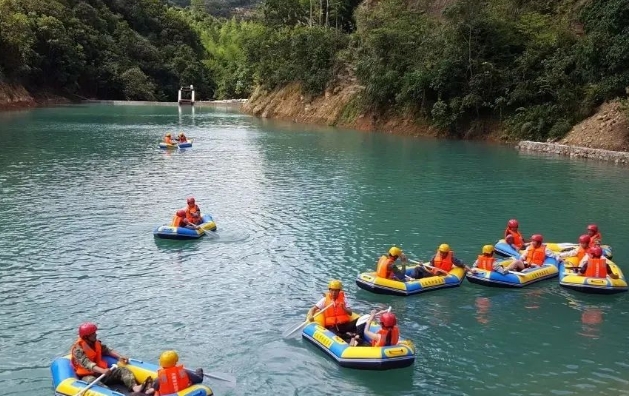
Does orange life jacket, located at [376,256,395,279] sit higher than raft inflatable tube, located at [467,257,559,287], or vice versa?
orange life jacket, located at [376,256,395,279]

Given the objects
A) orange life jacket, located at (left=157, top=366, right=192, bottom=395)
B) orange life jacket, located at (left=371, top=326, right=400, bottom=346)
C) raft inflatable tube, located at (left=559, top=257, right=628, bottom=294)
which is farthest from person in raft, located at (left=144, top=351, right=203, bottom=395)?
raft inflatable tube, located at (left=559, top=257, right=628, bottom=294)

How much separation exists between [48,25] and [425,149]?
7361 centimetres

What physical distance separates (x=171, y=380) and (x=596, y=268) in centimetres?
1216

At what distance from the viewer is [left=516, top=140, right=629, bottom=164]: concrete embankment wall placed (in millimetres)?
38688

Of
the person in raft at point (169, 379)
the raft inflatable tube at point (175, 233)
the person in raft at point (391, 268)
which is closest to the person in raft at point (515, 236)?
the person in raft at point (391, 268)

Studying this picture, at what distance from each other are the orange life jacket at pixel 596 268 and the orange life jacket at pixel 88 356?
1284 cm

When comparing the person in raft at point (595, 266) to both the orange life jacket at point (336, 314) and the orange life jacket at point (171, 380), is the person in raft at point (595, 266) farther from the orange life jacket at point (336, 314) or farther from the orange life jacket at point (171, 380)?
the orange life jacket at point (171, 380)

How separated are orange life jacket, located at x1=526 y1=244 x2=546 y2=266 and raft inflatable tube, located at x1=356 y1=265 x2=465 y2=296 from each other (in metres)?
2.78

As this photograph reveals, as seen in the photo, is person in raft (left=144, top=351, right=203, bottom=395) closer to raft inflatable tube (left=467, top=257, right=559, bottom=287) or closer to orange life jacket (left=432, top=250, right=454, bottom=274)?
orange life jacket (left=432, top=250, right=454, bottom=274)

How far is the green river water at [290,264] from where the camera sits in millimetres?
13062

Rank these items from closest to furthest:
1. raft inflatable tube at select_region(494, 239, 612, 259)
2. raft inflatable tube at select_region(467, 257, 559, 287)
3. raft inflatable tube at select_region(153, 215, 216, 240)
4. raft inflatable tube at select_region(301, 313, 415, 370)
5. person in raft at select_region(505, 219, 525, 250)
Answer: raft inflatable tube at select_region(301, 313, 415, 370) → raft inflatable tube at select_region(467, 257, 559, 287) → raft inflatable tube at select_region(494, 239, 612, 259) → person in raft at select_region(505, 219, 525, 250) → raft inflatable tube at select_region(153, 215, 216, 240)

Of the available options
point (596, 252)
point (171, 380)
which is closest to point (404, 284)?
point (596, 252)

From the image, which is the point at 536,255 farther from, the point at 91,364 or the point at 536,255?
the point at 91,364

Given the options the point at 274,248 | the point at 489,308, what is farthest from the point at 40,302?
the point at 489,308
